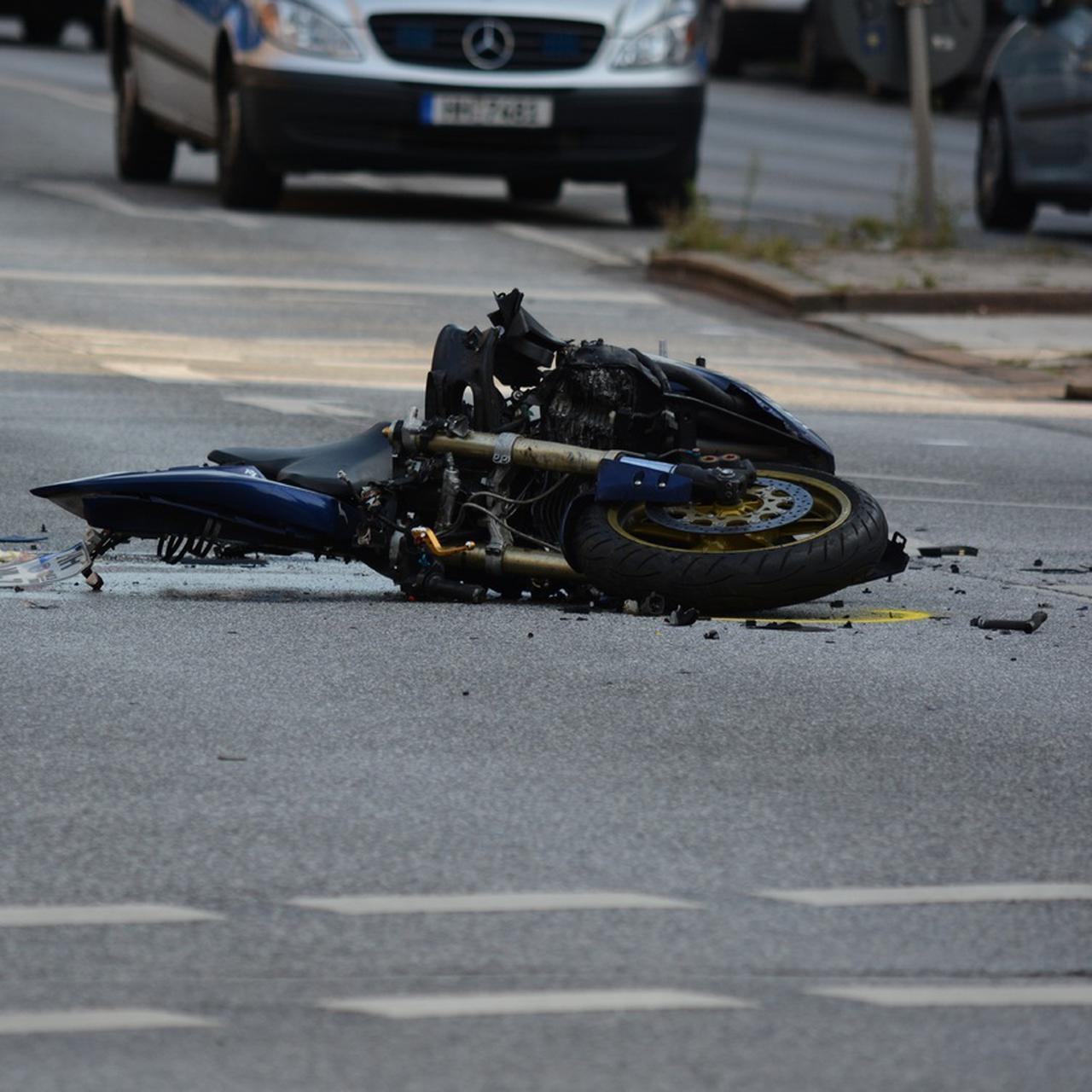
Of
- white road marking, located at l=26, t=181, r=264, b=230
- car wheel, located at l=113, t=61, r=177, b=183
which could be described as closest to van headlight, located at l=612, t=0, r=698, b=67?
white road marking, located at l=26, t=181, r=264, b=230

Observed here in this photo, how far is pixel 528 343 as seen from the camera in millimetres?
7383

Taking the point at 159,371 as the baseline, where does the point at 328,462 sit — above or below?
above

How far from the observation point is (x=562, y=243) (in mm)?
18016

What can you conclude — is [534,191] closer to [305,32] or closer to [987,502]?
[305,32]

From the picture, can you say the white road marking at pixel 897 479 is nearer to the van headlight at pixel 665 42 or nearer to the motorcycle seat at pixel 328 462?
the motorcycle seat at pixel 328 462

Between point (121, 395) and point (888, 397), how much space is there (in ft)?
10.3

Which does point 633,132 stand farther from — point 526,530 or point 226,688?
point 226,688

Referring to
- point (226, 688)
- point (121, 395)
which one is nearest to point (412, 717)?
point (226, 688)

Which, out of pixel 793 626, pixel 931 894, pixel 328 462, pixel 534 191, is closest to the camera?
pixel 931 894

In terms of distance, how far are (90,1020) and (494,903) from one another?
0.81m

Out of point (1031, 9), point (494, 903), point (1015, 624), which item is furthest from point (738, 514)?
point (1031, 9)

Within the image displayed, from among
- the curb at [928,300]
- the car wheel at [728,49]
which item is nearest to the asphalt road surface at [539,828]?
the curb at [928,300]

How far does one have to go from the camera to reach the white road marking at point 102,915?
4434 millimetres

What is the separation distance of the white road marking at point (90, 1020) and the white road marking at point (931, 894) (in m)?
1.07
